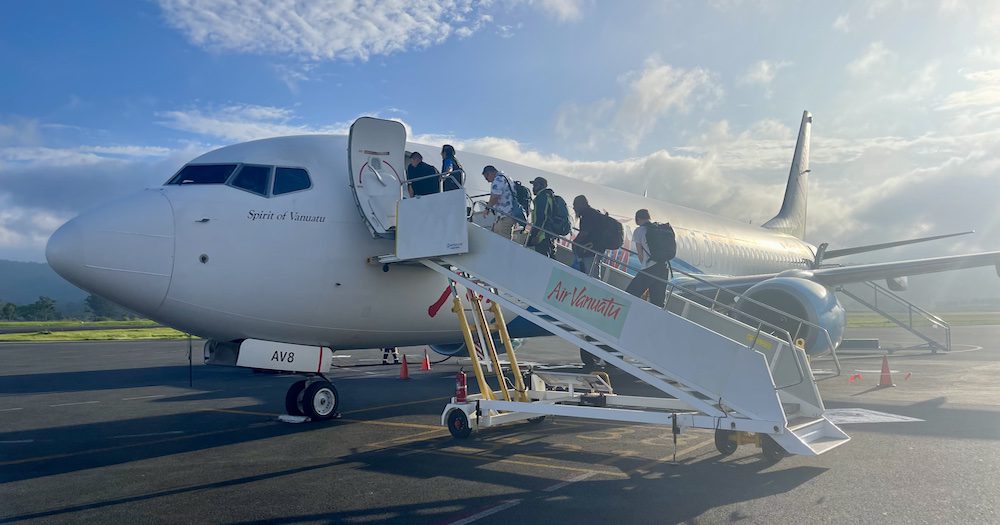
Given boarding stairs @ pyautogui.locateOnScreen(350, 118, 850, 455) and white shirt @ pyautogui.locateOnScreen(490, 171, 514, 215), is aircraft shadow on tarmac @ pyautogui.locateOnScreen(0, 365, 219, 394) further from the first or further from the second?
white shirt @ pyautogui.locateOnScreen(490, 171, 514, 215)

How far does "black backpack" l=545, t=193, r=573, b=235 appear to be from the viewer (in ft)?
30.8

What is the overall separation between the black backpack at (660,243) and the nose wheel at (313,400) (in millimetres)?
4824

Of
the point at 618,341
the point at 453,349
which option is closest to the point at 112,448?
the point at 618,341

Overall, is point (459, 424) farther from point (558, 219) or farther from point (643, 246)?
point (643, 246)

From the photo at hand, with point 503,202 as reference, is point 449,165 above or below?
above

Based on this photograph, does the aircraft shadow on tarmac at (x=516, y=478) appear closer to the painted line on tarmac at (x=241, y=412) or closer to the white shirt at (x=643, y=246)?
the painted line on tarmac at (x=241, y=412)

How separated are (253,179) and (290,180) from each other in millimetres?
462

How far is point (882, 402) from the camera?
1188 cm

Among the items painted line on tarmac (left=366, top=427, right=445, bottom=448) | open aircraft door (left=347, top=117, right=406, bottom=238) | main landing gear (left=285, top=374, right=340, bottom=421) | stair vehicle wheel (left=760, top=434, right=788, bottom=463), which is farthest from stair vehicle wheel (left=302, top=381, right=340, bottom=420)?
stair vehicle wheel (left=760, top=434, right=788, bottom=463)

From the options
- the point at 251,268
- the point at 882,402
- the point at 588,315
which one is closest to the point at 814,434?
the point at 588,315

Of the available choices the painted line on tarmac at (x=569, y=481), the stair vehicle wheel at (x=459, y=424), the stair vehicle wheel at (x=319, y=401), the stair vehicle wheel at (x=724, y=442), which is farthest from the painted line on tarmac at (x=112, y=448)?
Result: the stair vehicle wheel at (x=724, y=442)

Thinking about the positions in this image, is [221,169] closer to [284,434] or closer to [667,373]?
[284,434]

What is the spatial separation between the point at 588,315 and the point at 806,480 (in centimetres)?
261

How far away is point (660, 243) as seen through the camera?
845cm
